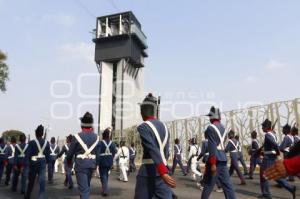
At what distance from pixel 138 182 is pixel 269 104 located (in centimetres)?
1794

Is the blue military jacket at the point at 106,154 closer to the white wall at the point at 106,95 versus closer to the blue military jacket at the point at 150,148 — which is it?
the blue military jacket at the point at 150,148

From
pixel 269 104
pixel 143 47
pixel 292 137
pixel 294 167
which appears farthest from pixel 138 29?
pixel 294 167

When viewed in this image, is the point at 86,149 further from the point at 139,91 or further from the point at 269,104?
the point at 139,91

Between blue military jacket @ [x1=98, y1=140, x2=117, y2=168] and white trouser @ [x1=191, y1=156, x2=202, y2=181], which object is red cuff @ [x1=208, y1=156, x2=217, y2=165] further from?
white trouser @ [x1=191, y1=156, x2=202, y2=181]

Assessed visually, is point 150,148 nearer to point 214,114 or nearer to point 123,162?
point 214,114

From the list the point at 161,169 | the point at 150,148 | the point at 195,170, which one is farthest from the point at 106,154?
the point at 161,169

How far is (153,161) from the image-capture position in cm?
477

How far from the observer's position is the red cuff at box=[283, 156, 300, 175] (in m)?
2.93

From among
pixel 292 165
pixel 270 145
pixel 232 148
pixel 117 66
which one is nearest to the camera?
pixel 292 165

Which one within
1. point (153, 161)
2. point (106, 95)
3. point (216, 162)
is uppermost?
point (106, 95)

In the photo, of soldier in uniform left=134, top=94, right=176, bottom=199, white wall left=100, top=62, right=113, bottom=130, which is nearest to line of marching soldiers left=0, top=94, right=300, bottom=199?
soldier in uniform left=134, top=94, right=176, bottom=199

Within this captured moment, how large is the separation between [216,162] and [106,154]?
5.10 meters

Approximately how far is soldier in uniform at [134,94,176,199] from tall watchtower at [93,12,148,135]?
157 feet

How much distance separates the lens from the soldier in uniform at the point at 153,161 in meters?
4.73
